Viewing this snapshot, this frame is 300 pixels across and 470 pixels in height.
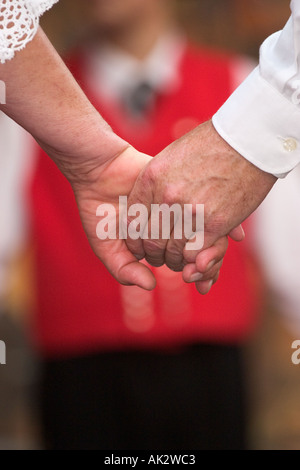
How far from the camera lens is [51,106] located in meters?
1.06

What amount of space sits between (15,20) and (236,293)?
27.9 inches

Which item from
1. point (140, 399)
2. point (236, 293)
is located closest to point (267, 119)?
point (236, 293)

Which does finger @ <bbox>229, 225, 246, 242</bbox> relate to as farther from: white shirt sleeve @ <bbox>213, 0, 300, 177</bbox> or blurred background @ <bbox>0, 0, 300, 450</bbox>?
blurred background @ <bbox>0, 0, 300, 450</bbox>

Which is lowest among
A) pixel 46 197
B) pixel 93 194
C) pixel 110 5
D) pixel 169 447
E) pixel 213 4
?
pixel 169 447

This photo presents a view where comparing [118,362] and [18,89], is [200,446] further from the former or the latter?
[18,89]

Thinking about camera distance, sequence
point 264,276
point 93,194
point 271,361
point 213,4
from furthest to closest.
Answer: point 271,361 → point 213,4 → point 264,276 → point 93,194

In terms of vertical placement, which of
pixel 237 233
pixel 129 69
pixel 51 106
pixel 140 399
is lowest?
pixel 140 399

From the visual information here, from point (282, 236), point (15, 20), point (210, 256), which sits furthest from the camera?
point (282, 236)

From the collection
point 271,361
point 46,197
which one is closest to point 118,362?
point 46,197

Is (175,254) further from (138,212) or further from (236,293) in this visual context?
(236,293)

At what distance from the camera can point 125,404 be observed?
4.90 feet

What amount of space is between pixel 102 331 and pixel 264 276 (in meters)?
0.40

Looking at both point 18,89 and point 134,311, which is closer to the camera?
point 18,89

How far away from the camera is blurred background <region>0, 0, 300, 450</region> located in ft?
5.18
